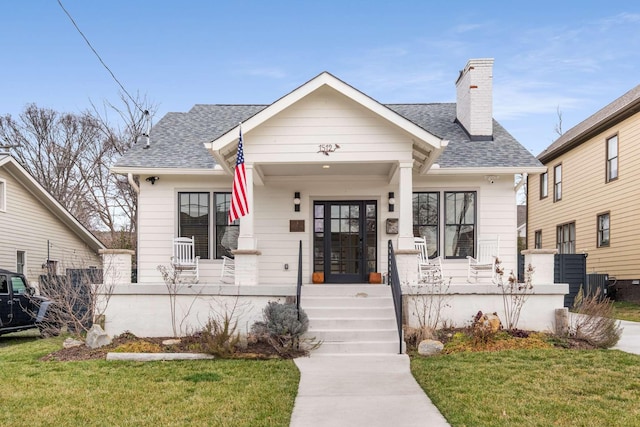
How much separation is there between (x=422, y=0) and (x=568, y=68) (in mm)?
7936

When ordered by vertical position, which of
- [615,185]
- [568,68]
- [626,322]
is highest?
[568,68]

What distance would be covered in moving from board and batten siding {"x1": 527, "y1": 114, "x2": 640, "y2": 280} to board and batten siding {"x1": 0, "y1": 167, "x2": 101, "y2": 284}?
54.3ft

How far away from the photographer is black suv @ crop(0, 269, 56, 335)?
10.9 m

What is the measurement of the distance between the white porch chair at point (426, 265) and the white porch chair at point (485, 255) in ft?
2.40

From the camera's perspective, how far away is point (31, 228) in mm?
19547

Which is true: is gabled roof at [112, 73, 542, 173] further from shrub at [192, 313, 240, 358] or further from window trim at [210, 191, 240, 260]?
shrub at [192, 313, 240, 358]

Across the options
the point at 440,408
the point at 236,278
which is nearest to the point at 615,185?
the point at 236,278

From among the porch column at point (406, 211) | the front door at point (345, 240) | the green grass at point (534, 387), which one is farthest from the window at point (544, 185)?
the green grass at point (534, 387)

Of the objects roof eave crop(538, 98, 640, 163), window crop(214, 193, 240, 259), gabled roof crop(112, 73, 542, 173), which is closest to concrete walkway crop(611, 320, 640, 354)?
gabled roof crop(112, 73, 542, 173)

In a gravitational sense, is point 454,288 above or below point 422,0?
below

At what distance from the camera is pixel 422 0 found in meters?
14.9

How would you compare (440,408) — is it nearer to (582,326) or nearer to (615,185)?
(582,326)

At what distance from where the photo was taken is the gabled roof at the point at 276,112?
9531 millimetres

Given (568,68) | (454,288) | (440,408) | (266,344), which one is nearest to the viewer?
(440,408)
